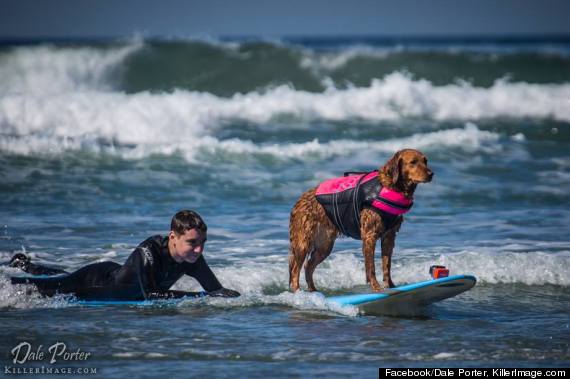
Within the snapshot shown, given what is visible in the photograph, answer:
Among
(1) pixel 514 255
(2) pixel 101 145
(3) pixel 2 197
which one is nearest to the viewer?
(1) pixel 514 255

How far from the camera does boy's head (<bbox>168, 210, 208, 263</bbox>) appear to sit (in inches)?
325

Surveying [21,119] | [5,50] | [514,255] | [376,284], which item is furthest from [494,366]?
[5,50]

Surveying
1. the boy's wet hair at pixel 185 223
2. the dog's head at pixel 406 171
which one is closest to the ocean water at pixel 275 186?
the boy's wet hair at pixel 185 223

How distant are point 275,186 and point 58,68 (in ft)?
45.3

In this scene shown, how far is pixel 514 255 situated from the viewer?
10.7 m

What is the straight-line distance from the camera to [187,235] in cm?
828

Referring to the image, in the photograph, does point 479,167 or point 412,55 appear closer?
point 479,167

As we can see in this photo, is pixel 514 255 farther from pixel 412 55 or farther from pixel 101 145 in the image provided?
pixel 412 55

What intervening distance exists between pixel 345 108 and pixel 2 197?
33.3 ft

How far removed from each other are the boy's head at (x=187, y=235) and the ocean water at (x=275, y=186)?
588 mm

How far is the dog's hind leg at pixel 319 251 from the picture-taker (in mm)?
9234

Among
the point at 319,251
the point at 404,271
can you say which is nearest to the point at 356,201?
the point at 319,251

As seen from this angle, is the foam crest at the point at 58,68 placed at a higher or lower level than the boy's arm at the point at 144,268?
higher
